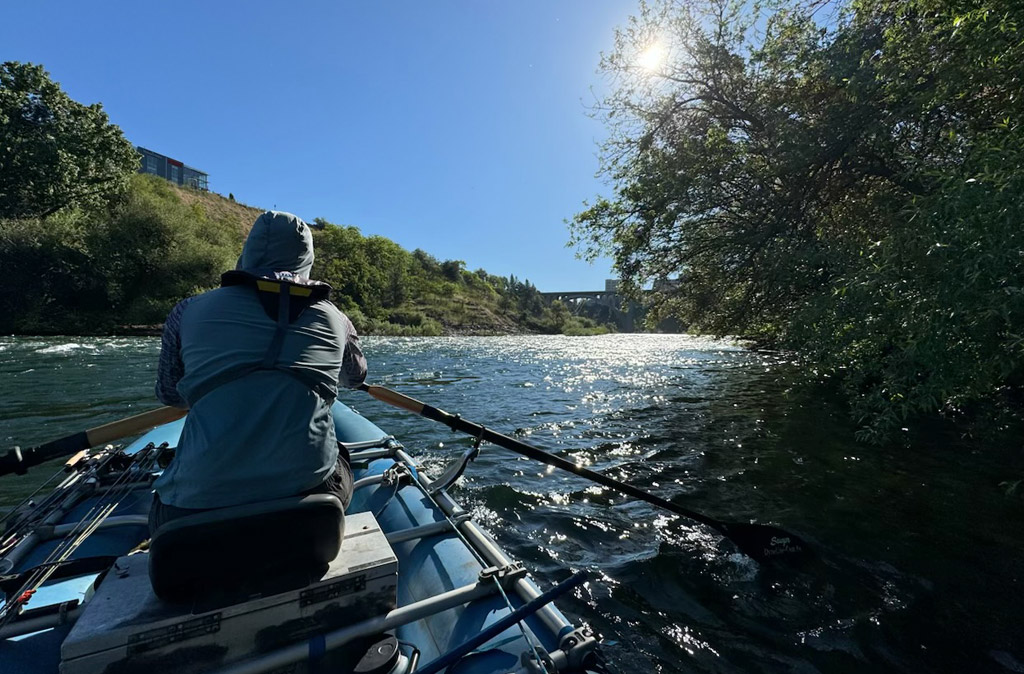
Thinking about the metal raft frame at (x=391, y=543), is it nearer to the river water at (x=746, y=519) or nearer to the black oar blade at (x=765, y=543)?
the river water at (x=746, y=519)

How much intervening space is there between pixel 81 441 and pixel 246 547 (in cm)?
234

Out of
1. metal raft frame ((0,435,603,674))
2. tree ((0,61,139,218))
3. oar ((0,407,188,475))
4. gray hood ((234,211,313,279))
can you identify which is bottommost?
metal raft frame ((0,435,603,674))

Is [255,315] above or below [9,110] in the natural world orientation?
below

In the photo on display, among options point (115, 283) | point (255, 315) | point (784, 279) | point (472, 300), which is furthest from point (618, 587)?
point (472, 300)

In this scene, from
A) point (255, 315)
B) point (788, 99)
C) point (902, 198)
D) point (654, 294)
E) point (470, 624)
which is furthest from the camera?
point (654, 294)

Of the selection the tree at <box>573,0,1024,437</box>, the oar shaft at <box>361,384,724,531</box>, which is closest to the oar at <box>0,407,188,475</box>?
the oar shaft at <box>361,384,724,531</box>

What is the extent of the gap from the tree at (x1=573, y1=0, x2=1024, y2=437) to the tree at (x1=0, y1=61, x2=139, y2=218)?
46.0 m

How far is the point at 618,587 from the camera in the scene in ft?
12.8

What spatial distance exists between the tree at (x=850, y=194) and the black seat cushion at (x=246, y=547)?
4.80 meters

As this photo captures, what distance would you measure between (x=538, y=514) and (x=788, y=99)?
9218 mm

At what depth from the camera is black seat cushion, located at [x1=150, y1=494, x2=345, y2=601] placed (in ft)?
5.13

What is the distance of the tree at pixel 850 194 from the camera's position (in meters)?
3.99

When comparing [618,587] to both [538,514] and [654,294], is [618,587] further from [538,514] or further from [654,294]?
[654,294]

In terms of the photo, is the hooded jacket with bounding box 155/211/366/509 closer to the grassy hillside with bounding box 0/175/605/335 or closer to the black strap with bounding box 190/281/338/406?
the black strap with bounding box 190/281/338/406
